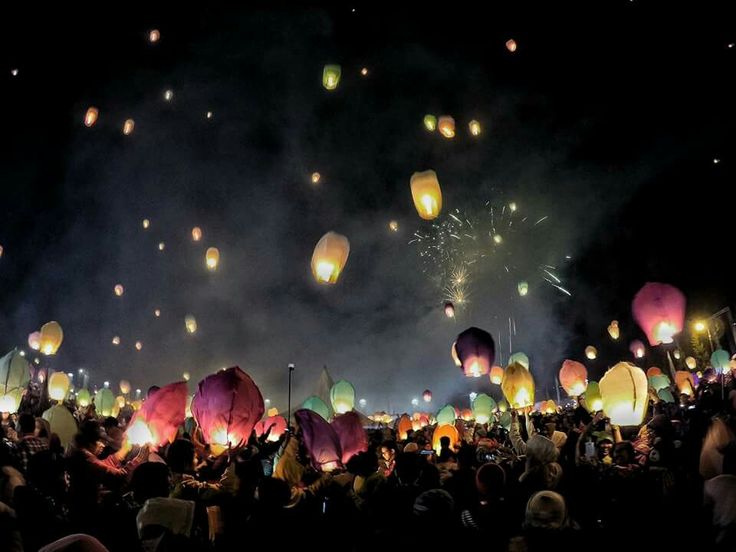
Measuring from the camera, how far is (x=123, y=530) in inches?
140

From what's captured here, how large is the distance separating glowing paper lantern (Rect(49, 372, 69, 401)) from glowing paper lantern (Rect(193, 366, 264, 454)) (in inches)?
425

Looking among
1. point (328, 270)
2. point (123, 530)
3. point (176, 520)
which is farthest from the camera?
point (328, 270)

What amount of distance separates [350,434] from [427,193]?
4065mm

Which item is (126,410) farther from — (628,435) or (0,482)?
(628,435)

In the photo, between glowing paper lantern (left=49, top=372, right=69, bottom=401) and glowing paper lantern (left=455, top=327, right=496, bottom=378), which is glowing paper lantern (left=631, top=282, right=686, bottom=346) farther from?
glowing paper lantern (left=49, top=372, right=69, bottom=401)

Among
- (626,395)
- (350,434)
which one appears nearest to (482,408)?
(350,434)

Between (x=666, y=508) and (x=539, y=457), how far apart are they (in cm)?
104

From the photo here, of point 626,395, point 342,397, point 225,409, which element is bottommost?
point 225,409

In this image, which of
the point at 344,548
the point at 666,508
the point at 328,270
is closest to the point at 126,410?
the point at 328,270

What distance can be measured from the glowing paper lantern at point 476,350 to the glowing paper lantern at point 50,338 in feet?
38.9

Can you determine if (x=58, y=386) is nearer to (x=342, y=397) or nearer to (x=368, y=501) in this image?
(x=342, y=397)

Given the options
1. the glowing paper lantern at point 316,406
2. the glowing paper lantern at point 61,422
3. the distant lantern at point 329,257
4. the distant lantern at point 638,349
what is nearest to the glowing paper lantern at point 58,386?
the glowing paper lantern at point 61,422

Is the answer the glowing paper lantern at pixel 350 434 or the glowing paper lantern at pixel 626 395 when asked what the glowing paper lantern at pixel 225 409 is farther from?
the glowing paper lantern at pixel 626 395

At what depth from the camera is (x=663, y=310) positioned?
6.86 m
